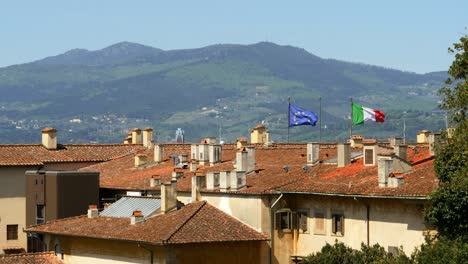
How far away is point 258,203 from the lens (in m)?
64.2

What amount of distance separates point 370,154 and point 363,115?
1275cm

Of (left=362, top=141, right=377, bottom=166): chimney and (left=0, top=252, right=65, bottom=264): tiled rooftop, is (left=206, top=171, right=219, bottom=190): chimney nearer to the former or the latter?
(left=362, top=141, right=377, bottom=166): chimney

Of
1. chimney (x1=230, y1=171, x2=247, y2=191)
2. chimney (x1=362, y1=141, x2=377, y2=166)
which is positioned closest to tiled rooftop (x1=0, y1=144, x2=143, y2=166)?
chimney (x1=230, y1=171, x2=247, y2=191)

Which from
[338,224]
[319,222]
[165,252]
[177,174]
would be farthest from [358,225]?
[177,174]

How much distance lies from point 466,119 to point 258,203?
45.6 feet

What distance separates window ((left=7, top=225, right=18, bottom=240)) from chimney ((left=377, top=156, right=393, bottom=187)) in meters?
33.0

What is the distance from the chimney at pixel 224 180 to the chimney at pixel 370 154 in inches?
267

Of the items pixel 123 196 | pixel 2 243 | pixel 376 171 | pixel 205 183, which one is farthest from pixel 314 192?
pixel 2 243

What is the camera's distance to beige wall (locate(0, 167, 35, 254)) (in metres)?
84.9

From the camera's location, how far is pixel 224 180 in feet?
218

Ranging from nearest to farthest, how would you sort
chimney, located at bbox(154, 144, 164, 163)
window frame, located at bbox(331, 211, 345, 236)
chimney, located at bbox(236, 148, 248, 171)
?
window frame, located at bbox(331, 211, 345, 236) → chimney, located at bbox(236, 148, 248, 171) → chimney, located at bbox(154, 144, 164, 163)

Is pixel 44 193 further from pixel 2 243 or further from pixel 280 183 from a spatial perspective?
pixel 280 183

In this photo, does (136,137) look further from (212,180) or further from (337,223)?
(337,223)

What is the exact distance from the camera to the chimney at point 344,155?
6575 cm
